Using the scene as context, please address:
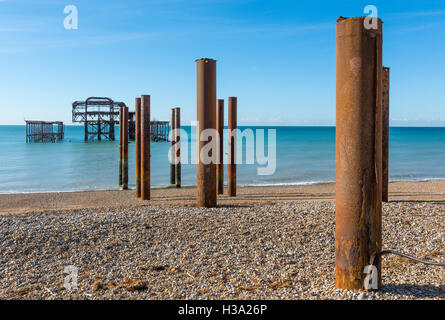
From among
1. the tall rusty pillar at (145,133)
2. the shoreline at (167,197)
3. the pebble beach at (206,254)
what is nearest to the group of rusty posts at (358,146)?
the pebble beach at (206,254)

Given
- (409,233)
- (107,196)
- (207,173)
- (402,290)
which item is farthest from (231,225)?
(107,196)

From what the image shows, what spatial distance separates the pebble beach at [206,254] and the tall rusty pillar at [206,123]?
0.44 metres

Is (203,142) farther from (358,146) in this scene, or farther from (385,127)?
(358,146)

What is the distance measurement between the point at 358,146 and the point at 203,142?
4.63 m

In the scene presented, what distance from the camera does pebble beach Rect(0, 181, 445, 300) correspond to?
3785mm

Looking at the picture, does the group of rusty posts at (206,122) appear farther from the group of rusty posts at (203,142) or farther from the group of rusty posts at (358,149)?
the group of rusty posts at (358,149)

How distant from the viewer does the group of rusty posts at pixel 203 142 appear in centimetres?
759

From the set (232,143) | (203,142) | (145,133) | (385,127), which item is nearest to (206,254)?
(203,142)

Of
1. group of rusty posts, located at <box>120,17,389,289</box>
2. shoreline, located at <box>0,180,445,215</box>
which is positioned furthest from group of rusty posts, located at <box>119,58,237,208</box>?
group of rusty posts, located at <box>120,17,389,289</box>

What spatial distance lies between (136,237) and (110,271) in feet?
3.78

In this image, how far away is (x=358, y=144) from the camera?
3.24 meters

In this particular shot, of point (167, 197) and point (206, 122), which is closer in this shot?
point (206, 122)

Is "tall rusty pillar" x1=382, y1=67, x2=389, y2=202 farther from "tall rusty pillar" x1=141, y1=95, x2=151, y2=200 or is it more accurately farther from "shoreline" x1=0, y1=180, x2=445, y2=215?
"tall rusty pillar" x1=141, y1=95, x2=151, y2=200
